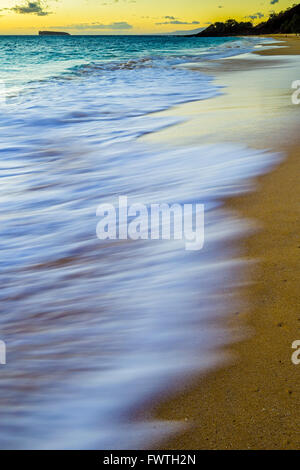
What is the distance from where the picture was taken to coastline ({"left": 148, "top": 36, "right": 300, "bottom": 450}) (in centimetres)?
134

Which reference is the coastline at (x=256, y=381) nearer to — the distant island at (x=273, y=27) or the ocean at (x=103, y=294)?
the ocean at (x=103, y=294)

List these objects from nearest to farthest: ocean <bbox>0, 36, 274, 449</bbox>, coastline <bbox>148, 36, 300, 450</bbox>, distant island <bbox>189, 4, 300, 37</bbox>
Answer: coastline <bbox>148, 36, 300, 450</bbox> → ocean <bbox>0, 36, 274, 449</bbox> → distant island <bbox>189, 4, 300, 37</bbox>

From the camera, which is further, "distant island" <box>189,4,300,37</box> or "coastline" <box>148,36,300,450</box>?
"distant island" <box>189,4,300,37</box>

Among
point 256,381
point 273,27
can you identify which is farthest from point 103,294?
point 273,27

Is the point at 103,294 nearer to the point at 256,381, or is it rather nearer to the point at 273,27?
the point at 256,381

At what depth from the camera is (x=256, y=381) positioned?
1525 mm

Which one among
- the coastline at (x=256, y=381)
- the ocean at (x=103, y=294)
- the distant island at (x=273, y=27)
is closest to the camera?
the coastline at (x=256, y=381)

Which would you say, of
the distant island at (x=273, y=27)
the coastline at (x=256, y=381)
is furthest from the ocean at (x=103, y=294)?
the distant island at (x=273, y=27)

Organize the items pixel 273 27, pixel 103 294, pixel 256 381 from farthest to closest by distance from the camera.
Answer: pixel 273 27
pixel 103 294
pixel 256 381

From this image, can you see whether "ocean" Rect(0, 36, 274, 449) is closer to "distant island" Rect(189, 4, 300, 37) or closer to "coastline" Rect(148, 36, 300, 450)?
"coastline" Rect(148, 36, 300, 450)

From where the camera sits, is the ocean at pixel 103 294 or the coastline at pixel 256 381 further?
the ocean at pixel 103 294

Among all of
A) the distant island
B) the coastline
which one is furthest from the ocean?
the distant island

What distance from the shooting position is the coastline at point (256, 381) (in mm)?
1339
